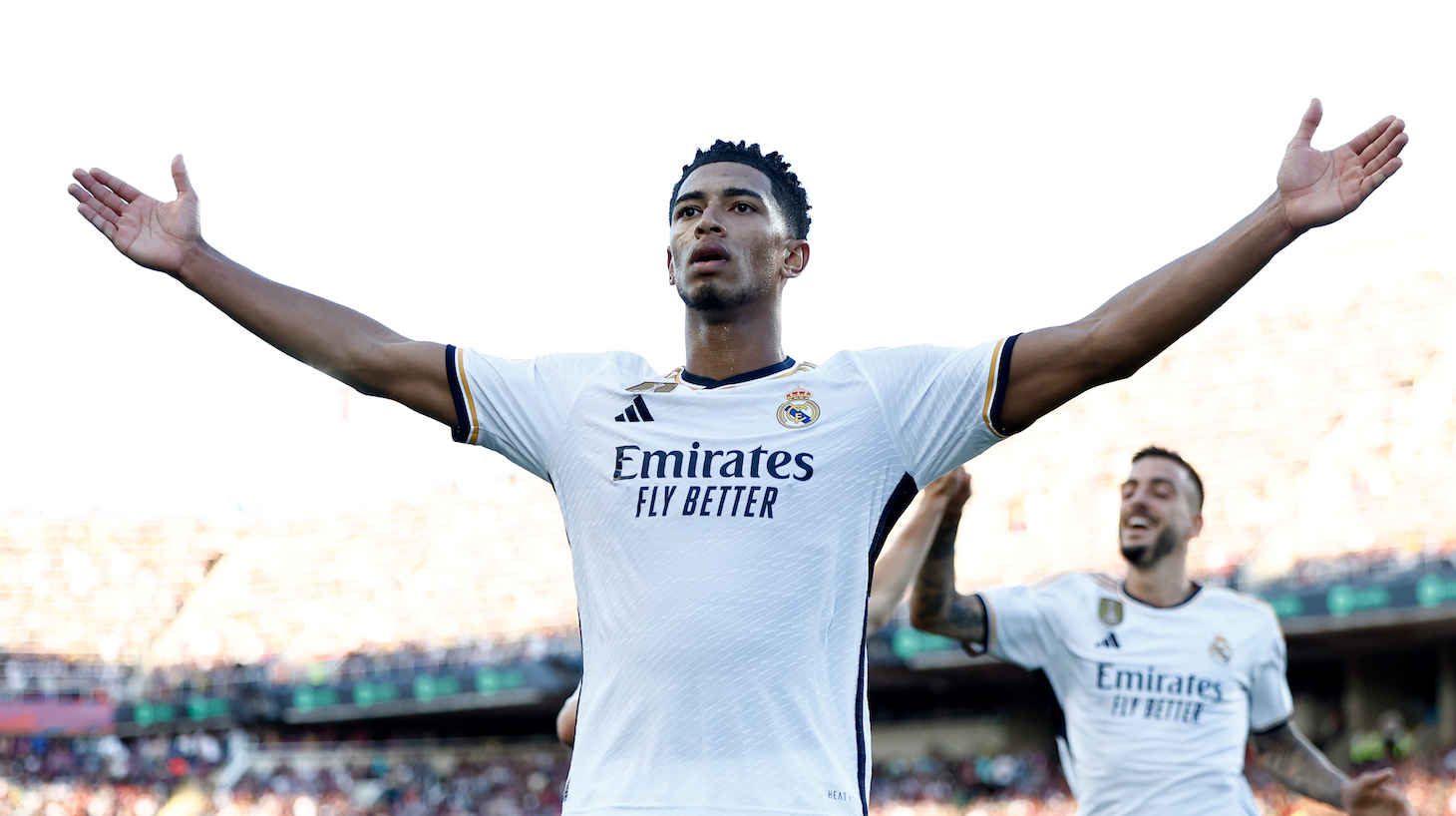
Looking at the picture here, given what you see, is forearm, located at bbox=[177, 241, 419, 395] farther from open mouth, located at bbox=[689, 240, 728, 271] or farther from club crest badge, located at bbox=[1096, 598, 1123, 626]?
club crest badge, located at bbox=[1096, 598, 1123, 626]

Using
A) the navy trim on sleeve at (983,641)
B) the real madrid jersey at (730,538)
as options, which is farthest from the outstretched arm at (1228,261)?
the navy trim on sleeve at (983,641)

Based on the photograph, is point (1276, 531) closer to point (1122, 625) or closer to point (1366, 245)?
point (1366, 245)

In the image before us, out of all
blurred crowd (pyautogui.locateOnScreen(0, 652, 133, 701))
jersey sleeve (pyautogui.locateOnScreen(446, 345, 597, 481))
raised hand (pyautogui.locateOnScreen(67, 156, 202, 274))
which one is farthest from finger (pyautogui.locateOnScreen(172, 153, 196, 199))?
blurred crowd (pyautogui.locateOnScreen(0, 652, 133, 701))

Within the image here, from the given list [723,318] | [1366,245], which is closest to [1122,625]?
[723,318]

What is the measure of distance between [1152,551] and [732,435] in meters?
3.75

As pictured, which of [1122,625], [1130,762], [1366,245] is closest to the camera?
[1130,762]

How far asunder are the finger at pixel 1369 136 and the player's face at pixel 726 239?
1351 mm

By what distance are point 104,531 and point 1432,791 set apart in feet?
92.4

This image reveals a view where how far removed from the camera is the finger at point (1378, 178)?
2936mm

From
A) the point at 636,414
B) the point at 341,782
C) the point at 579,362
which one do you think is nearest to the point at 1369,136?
the point at 636,414

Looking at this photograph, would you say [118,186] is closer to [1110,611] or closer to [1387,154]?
[1387,154]

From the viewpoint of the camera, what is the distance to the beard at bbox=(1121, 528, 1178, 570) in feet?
21.0

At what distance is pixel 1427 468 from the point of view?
70.2 feet

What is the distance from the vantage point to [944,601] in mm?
5730
